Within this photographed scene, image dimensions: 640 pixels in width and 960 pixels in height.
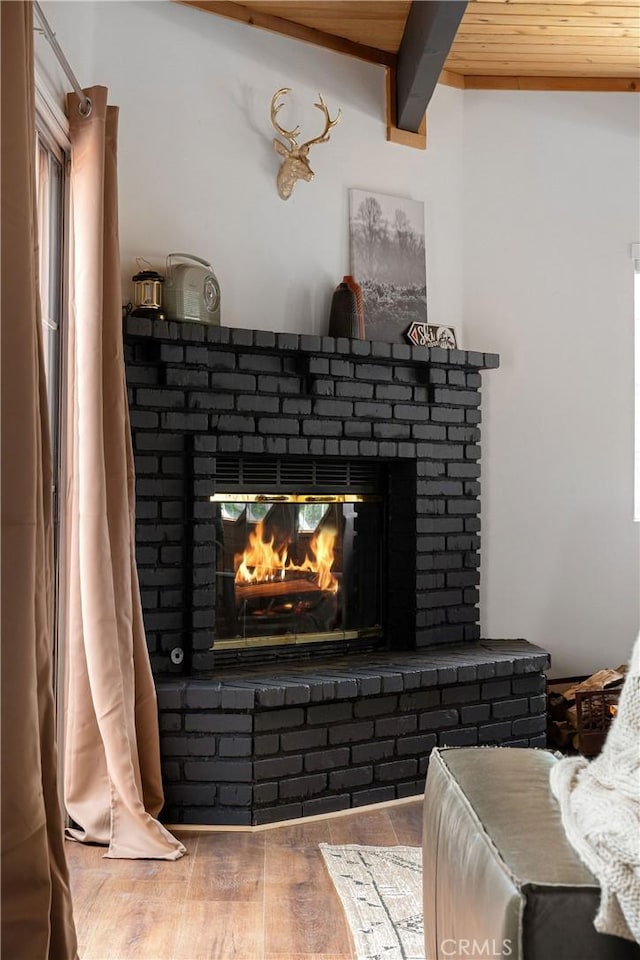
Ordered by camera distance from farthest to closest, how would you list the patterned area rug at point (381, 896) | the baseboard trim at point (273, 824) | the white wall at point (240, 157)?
the white wall at point (240, 157)
the baseboard trim at point (273, 824)
the patterned area rug at point (381, 896)

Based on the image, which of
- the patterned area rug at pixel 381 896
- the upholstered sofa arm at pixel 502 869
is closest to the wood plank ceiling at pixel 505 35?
the upholstered sofa arm at pixel 502 869

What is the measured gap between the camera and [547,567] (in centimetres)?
418

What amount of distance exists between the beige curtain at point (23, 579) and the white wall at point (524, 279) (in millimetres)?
1848

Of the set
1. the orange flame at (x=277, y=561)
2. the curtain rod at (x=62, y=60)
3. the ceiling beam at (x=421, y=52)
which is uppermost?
the ceiling beam at (x=421, y=52)

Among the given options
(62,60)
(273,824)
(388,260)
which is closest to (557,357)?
(388,260)

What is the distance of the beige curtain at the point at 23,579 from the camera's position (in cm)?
164

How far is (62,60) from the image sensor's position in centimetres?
250

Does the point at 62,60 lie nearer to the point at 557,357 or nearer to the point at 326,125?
the point at 326,125

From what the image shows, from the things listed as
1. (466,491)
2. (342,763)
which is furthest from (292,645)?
(466,491)

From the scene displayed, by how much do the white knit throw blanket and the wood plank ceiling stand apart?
309 cm

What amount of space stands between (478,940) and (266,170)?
10.0ft

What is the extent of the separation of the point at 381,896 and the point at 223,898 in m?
0.44

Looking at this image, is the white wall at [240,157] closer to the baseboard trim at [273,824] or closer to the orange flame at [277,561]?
the orange flame at [277,561]

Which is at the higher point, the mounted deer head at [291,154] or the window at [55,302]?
the mounted deer head at [291,154]
